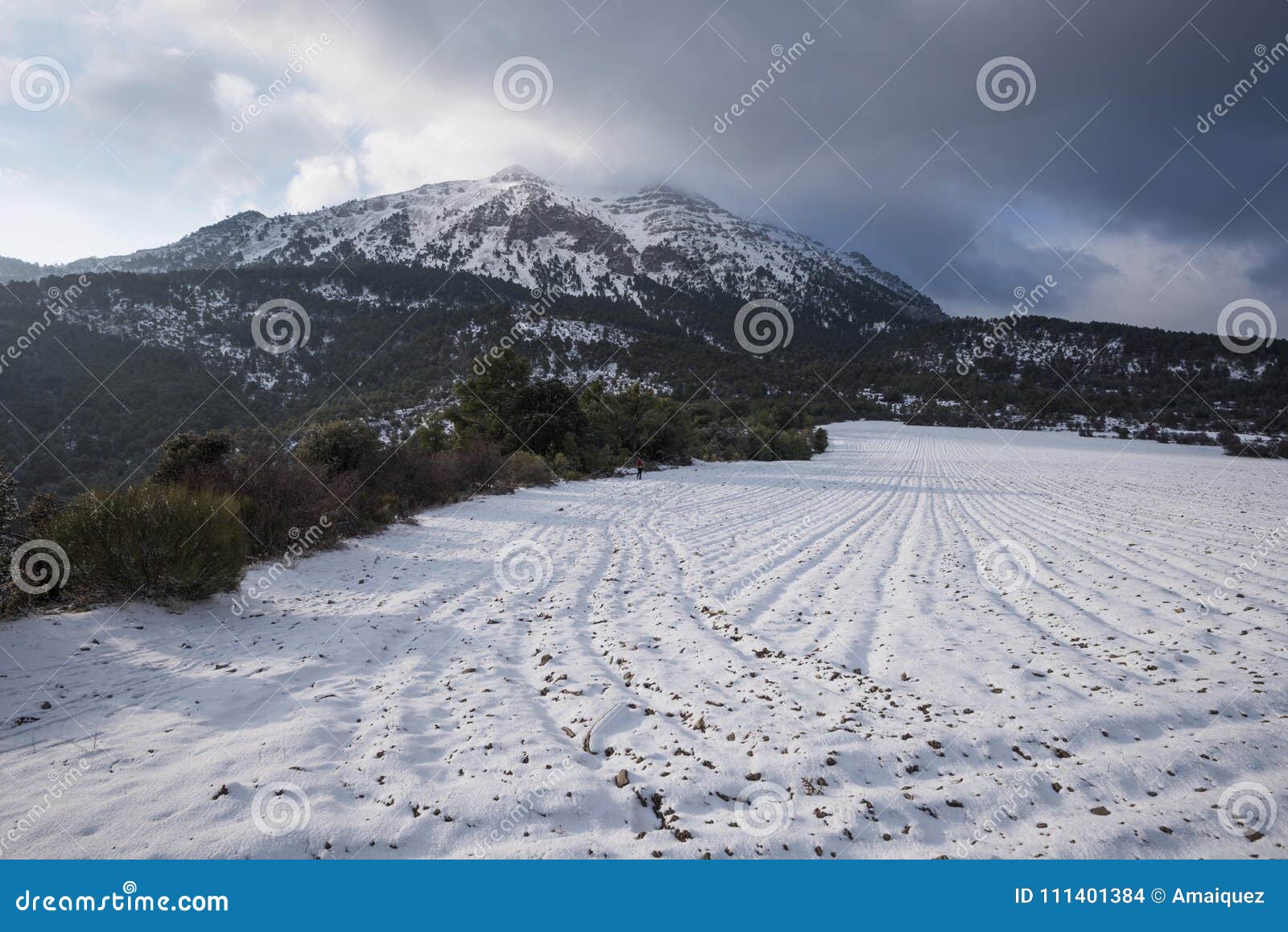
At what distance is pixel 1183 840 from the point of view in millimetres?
2266

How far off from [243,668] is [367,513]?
559 cm

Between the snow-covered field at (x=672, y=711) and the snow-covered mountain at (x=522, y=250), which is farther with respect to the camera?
the snow-covered mountain at (x=522, y=250)

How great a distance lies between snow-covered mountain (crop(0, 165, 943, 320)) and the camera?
144 metres

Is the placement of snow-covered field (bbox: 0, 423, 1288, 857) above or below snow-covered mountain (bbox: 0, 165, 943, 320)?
below

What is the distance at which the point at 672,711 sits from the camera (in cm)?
349

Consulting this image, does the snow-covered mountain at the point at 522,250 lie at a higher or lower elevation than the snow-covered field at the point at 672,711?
higher

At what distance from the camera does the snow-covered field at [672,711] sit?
2344mm

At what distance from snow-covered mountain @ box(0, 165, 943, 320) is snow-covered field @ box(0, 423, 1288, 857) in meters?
134

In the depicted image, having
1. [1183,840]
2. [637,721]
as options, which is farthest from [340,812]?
[1183,840]

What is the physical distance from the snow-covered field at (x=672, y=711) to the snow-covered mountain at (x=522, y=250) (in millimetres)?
133988

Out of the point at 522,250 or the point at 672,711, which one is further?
the point at 522,250

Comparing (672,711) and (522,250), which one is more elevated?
(522,250)

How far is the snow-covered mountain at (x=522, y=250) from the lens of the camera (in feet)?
474

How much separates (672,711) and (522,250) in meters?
175
